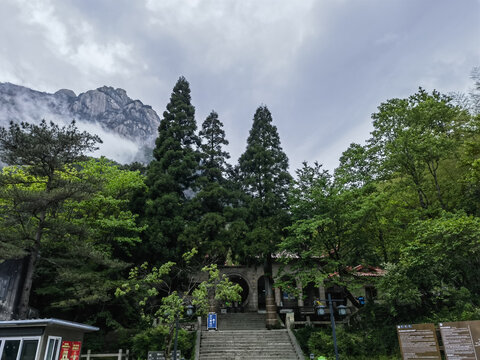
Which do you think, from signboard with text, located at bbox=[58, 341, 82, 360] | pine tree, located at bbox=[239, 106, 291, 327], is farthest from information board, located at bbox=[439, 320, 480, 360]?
signboard with text, located at bbox=[58, 341, 82, 360]

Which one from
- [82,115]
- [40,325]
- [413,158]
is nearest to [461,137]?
[413,158]

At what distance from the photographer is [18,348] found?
33.9ft

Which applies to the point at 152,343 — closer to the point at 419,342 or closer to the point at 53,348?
the point at 53,348

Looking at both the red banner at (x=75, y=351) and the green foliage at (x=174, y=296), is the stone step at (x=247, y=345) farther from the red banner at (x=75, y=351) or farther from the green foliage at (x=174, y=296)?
the red banner at (x=75, y=351)

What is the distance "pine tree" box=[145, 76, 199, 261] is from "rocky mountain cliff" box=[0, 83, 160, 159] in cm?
10868

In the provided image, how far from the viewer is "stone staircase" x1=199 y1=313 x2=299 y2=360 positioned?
52.9ft

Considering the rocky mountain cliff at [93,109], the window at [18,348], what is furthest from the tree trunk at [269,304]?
the rocky mountain cliff at [93,109]

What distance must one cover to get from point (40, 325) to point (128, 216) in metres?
10.3

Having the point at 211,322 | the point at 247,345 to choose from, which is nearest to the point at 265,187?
the point at 211,322

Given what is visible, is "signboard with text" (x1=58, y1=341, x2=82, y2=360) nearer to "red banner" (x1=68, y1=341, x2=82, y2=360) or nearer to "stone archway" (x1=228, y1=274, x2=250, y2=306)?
"red banner" (x1=68, y1=341, x2=82, y2=360)

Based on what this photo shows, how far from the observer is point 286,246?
18344 millimetres

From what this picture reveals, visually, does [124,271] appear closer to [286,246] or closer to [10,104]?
[286,246]

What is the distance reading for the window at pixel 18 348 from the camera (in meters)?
10.3

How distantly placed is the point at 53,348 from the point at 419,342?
12314 millimetres
